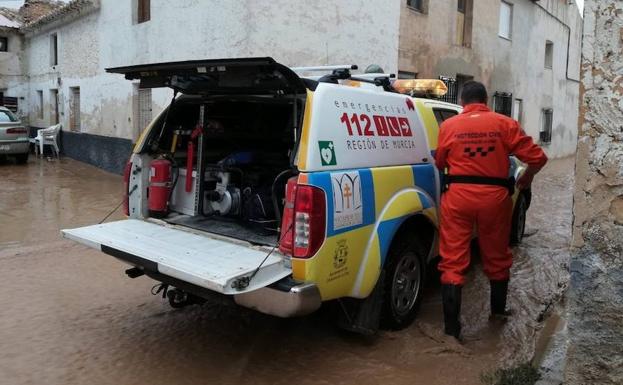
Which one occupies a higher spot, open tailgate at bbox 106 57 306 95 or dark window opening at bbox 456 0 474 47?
dark window opening at bbox 456 0 474 47

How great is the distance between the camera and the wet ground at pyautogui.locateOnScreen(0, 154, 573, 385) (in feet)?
11.5

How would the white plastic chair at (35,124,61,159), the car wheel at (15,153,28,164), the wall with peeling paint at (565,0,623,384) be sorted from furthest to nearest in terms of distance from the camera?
the white plastic chair at (35,124,61,159), the car wheel at (15,153,28,164), the wall with peeling paint at (565,0,623,384)

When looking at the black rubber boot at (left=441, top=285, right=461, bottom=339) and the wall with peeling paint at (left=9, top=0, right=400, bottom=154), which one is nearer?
the black rubber boot at (left=441, top=285, right=461, bottom=339)

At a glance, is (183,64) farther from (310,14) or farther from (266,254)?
(310,14)

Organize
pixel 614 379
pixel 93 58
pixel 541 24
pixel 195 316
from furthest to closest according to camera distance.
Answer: pixel 541 24
pixel 93 58
pixel 195 316
pixel 614 379

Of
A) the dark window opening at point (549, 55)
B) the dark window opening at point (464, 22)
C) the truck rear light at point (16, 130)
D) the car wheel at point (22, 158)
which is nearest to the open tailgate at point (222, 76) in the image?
the dark window opening at point (464, 22)

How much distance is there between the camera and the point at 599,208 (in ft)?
8.08

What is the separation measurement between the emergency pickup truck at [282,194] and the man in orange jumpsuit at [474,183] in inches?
13.0

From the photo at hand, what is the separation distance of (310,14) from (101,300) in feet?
21.9

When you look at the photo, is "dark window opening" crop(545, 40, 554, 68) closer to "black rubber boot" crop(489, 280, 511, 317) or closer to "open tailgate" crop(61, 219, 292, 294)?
"black rubber boot" crop(489, 280, 511, 317)

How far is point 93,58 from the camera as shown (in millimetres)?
15070

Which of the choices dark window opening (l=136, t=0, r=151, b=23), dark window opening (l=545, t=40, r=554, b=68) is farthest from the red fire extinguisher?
dark window opening (l=545, t=40, r=554, b=68)

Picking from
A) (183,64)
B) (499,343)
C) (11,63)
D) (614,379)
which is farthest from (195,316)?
(11,63)

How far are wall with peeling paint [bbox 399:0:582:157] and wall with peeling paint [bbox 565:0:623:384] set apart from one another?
935cm
